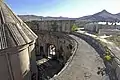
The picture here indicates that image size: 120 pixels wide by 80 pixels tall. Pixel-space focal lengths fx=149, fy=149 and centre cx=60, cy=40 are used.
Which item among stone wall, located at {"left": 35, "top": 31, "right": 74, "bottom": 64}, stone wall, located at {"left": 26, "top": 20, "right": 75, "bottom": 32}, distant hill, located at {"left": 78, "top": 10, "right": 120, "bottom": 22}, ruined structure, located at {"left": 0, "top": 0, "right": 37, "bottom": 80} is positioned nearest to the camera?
ruined structure, located at {"left": 0, "top": 0, "right": 37, "bottom": 80}

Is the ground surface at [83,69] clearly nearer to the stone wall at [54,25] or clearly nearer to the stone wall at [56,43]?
the stone wall at [56,43]

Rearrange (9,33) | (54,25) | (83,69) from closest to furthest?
(83,69) → (9,33) → (54,25)

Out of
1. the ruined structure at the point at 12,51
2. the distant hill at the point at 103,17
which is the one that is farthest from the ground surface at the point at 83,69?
the distant hill at the point at 103,17

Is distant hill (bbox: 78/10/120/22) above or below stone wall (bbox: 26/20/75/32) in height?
above

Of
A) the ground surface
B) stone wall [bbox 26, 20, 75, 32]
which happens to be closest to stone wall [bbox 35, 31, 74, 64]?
stone wall [bbox 26, 20, 75, 32]

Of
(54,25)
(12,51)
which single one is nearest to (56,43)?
(54,25)

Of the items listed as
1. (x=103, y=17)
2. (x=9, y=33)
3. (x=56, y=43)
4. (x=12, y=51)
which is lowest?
(x=56, y=43)

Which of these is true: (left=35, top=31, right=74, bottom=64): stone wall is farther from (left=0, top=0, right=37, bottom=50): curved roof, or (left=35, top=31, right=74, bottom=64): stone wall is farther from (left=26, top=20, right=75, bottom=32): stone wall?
(left=0, top=0, right=37, bottom=50): curved roof

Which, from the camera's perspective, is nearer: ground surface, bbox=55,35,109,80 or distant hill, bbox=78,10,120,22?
ground surface, bbox=55,35,109,80

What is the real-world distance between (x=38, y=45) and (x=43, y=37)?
2571 mm

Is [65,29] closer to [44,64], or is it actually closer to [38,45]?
[38,45]

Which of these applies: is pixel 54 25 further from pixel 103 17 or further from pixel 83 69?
pixel 103 17

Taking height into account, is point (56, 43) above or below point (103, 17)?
below

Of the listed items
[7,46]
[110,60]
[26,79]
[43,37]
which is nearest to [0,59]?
[7,46]
